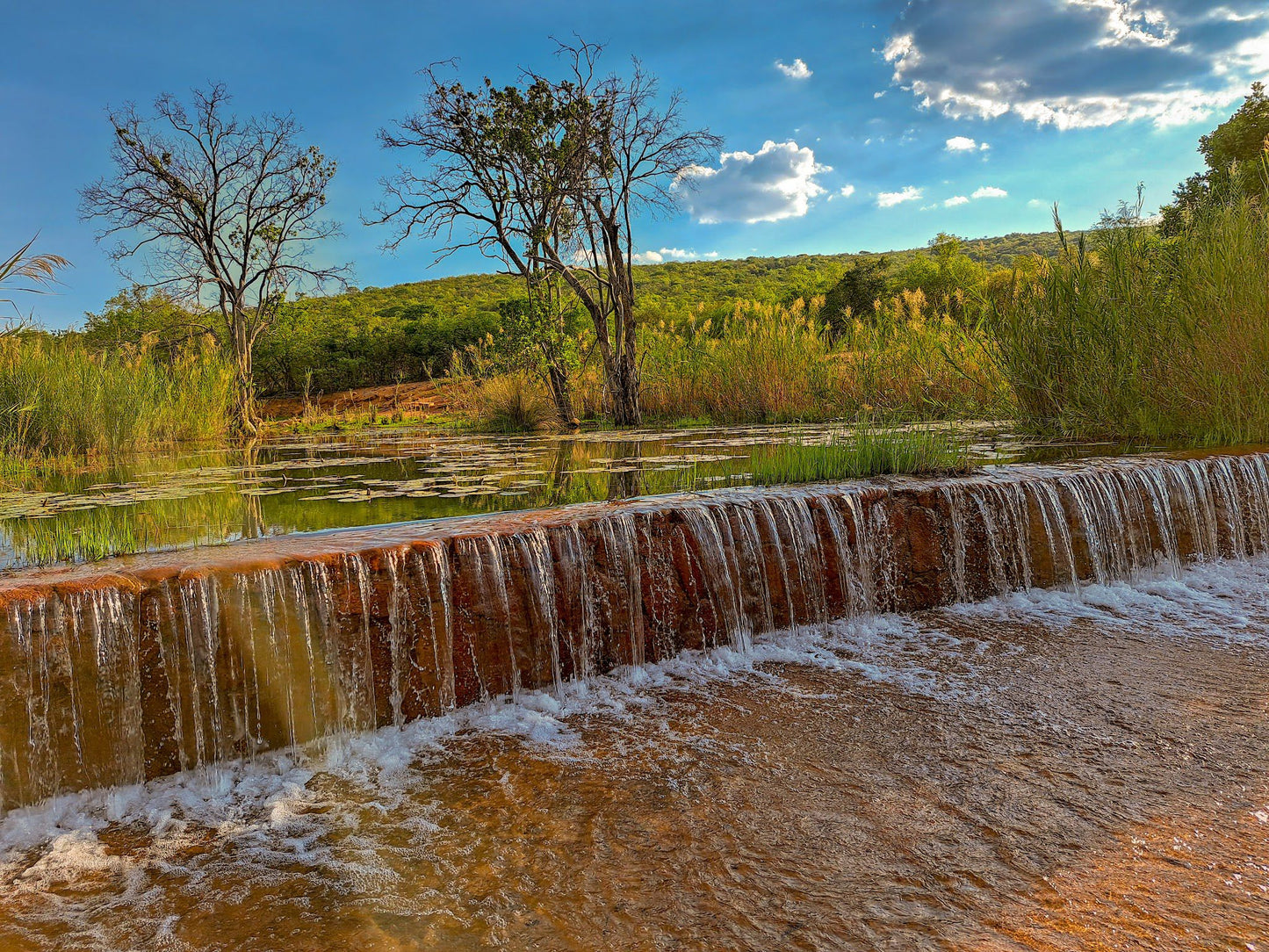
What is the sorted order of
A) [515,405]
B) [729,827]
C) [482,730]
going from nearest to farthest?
[729,827] → [482,730] → [515,405]

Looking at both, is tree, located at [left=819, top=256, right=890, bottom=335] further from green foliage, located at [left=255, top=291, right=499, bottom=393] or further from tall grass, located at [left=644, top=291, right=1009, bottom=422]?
tall grass, located at [left=644, top=291, right=1009, bottom=422]

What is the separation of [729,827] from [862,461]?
323cm

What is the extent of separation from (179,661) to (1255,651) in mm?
4309

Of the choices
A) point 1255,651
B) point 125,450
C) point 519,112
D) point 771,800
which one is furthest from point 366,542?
point 519,112

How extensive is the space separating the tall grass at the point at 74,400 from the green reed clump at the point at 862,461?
7.48 meters

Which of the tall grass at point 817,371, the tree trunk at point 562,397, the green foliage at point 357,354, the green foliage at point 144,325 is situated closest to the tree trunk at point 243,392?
the green foliage at point 144,325

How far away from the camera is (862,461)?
4.71 metres

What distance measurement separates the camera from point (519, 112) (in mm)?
11180

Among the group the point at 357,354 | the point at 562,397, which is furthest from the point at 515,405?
the point at 357,354

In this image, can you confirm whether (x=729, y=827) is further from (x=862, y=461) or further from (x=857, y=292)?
(x=857, y=292)

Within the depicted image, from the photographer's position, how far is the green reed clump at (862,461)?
4.60m

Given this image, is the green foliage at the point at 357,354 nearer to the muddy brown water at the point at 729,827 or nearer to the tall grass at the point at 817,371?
the tall grass at the point at 817,371

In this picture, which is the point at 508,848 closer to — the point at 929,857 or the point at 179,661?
the point at 929,857

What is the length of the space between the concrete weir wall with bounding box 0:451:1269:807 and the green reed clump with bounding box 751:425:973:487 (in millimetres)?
347
